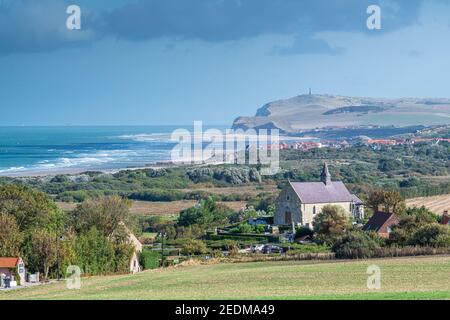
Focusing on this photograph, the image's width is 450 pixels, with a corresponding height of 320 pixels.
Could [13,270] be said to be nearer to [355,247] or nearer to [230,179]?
[355,247]

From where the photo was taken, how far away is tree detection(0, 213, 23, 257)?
31.2m

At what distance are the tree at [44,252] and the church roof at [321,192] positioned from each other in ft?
69.7

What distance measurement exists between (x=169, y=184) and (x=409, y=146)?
84729mm

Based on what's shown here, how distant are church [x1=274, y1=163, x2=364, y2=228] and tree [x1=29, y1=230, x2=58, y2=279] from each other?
20.4 m

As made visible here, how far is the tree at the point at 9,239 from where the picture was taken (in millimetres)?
31203

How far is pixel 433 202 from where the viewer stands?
205 ft

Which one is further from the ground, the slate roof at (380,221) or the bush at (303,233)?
the slate roof at (380,221)

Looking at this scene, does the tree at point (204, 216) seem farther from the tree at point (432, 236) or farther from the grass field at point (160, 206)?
the tree at point (432, 236)

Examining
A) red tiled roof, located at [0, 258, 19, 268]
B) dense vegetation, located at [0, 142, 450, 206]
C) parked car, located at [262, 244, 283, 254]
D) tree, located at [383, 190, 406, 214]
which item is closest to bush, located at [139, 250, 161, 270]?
parked car, located at [262, 244, 283, 254]

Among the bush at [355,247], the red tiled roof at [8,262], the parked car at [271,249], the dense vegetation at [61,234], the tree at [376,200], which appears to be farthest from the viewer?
the tree at [376,200]

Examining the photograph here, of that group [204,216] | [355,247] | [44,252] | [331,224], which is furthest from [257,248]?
[44,252]

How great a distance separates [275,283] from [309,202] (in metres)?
24.5

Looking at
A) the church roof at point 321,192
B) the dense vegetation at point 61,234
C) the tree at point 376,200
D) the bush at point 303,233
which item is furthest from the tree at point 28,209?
the tree at point 376,200
